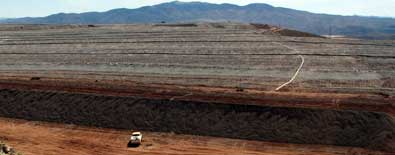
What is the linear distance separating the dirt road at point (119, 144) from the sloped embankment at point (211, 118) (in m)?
0.92

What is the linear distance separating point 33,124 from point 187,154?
566 inches

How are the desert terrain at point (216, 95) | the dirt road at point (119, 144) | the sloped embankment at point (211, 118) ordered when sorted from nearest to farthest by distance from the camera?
the dirt road at point (119, 144) < the sloped embankment at point (211, 118) < the desert terrain at point (216, 95)

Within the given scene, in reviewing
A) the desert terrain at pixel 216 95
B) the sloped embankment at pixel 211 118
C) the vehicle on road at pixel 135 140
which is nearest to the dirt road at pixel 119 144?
the desert terrain at pixel 216 95

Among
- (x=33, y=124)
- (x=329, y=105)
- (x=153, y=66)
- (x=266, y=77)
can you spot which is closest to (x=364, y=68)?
(x=266, y=77)

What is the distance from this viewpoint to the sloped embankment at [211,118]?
3531 centimetres

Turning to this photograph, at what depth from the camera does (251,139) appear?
36.4m

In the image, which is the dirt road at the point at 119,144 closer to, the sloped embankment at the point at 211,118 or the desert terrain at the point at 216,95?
the desert terrain at the point at 216,95

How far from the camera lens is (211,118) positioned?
128 feet

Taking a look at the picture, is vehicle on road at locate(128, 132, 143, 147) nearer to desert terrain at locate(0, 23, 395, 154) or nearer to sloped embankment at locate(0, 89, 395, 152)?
desert terrain at locate(0, 23, 395, 154)

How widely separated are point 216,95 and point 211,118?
4506 millimetres

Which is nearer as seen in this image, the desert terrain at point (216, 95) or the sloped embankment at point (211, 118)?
the sloped embankment at point (211, 118)

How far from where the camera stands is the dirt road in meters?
34.3

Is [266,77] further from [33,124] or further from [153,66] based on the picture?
[33,124]

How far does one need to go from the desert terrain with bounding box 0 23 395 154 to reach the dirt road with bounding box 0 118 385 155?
0.14 metres
